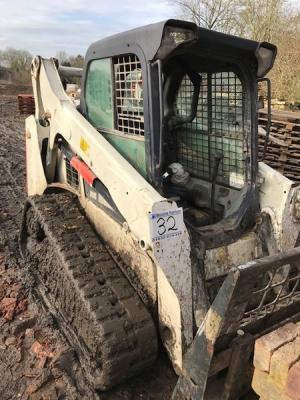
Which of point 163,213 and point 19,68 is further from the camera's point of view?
point 19,68

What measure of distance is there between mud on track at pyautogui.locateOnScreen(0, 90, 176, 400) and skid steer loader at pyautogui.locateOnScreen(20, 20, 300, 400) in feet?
0.38

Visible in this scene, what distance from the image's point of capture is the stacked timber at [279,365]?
1.91 metres

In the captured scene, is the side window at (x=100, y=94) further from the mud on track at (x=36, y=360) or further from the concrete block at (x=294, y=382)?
the concrete block at (x=294, y=382)

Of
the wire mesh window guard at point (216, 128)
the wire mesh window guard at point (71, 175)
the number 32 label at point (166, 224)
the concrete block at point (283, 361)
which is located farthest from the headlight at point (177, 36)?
the concrete block at point (283, 361)

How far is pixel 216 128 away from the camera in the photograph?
3.46 m

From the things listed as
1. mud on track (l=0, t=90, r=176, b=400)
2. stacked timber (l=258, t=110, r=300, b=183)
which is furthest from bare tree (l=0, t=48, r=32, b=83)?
mud on track (l=0, t=90, r=176, b=400)

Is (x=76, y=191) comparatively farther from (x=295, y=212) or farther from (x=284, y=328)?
(x=284, y=328)

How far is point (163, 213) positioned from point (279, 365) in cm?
99

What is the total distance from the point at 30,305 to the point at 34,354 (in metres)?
0.63

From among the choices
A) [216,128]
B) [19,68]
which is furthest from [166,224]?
[19,68]

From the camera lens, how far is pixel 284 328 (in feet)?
7.17

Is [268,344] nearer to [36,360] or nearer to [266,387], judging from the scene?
[266,387]

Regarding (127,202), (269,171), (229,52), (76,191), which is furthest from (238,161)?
(76,191)

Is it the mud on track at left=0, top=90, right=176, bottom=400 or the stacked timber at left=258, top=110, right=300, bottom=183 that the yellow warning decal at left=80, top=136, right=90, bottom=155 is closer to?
the mud on track at left=0, top=90, right=176, bottom=400
